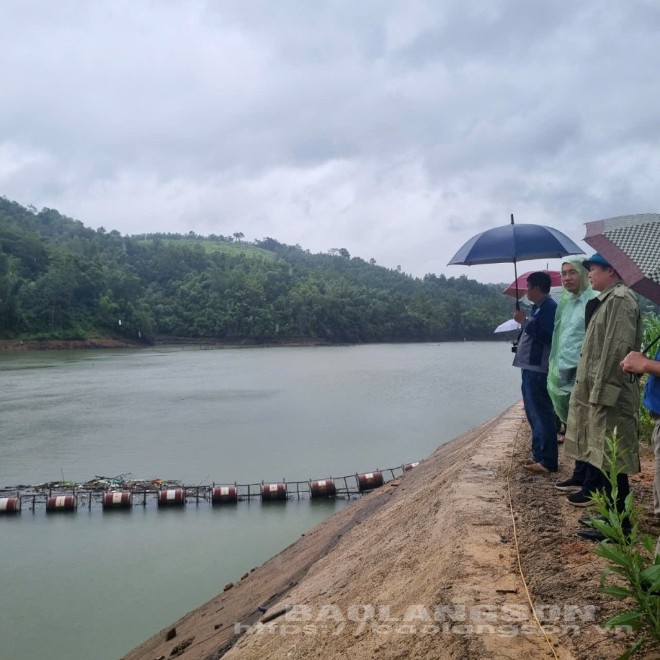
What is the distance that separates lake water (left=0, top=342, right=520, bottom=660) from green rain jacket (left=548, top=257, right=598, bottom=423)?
5.08 meters

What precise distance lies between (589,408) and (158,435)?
1697 centimetres

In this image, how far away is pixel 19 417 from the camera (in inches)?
833

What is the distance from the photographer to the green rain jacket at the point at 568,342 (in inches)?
145

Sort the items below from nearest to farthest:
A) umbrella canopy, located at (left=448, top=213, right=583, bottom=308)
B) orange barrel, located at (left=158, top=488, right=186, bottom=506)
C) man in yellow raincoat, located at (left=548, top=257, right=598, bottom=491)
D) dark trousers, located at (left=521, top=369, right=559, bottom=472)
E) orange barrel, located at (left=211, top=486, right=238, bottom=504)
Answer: man in yellow raincoat, located at (left=548, top=257, right=598, bottom=491)
dark trousers, located at (left=521, top=369, right=559, bottom=472)
umbrella canopy, located at (left=448, top=213, right=583, bottom=308)
orange barrel, located at (left=158, top=488, right=186, bottom=506)
orange barrel, located at (left=211, top=486, right=238, bottom=504)

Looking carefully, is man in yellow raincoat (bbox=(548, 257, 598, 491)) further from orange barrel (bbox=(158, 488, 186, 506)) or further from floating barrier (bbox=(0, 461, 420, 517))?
orange barrel (bbox=(158, 488, 186, 506))

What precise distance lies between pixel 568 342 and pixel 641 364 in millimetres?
1364

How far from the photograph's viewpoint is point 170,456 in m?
16.0

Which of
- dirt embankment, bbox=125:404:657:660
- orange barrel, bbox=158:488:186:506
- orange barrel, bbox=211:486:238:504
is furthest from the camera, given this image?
orange barrel, bbox=211:486:238:504

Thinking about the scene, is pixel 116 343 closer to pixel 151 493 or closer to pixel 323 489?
pixel 151 493

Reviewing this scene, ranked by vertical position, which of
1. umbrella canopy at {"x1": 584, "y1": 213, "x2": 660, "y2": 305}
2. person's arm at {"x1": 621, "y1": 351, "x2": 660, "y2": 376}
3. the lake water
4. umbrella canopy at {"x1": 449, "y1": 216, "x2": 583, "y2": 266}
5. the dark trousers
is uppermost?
umbrella canopy at {"x1": 449, "y1": 216, "x2": 583, "y2": 266}

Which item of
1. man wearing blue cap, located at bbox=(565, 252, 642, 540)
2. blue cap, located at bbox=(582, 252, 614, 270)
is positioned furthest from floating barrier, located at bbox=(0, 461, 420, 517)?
blue cap, located at bbox=(582, 252, 614, 270)

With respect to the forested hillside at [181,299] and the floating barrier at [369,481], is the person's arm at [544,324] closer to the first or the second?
the floating barrier at [369,481]

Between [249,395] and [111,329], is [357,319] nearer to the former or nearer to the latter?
[111,329]

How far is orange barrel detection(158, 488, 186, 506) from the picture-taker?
1148 cm
